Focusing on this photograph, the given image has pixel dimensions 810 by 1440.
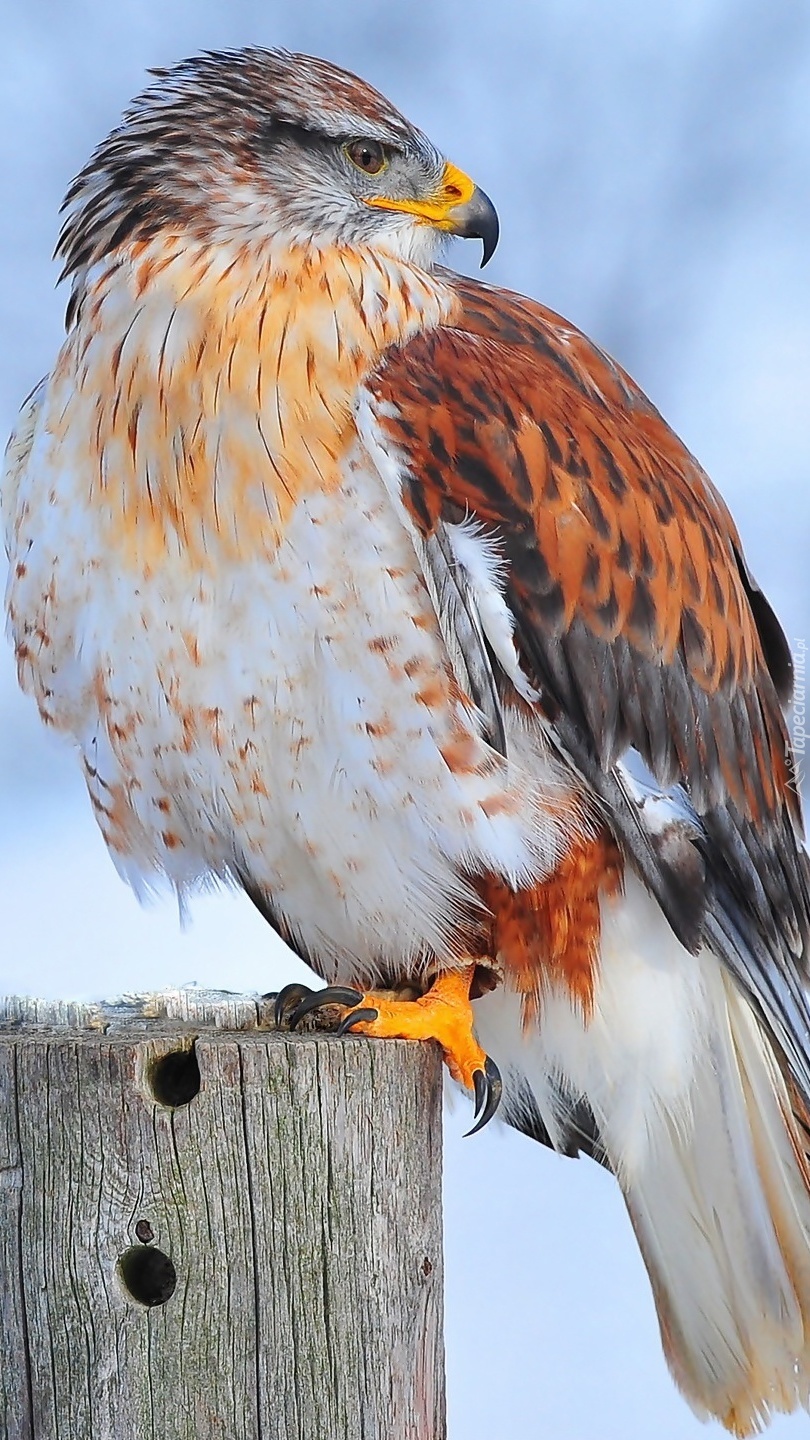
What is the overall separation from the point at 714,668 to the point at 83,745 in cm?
117

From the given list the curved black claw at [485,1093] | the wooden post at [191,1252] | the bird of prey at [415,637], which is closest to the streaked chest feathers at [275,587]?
the bird of prey at [415,637]

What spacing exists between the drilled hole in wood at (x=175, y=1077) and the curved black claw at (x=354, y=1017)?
0.34 m

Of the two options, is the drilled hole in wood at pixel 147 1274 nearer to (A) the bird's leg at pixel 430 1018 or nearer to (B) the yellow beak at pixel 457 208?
(A) the bird's leg at pixel 430 1018

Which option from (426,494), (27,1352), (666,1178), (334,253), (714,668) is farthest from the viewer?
(666,1178)

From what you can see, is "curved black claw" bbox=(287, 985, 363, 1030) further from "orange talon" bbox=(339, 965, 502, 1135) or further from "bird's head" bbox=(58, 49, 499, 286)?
"bird's head" bbox=(58, 49, 499, 286)

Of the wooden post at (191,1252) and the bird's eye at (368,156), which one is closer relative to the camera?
the wooden post at (191,1252)

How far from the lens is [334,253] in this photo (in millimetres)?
2395

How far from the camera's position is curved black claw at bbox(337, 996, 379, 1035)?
7.04 ft

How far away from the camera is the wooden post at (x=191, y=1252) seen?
172 cm

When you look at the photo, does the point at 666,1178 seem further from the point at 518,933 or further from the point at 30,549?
the point at 30,549

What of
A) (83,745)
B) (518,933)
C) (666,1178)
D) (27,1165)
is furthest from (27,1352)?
(666,1178)

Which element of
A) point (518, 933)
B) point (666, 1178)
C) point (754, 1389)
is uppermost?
point (518, 933)

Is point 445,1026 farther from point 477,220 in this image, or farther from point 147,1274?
point 477,220

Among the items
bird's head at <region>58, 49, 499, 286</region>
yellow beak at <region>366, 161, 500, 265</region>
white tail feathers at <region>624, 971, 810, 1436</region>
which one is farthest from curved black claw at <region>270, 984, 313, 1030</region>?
yellow beak at <region>366, 161, 500, 265</region>
